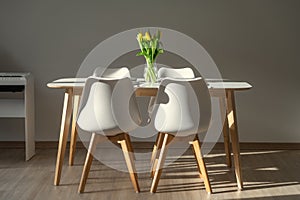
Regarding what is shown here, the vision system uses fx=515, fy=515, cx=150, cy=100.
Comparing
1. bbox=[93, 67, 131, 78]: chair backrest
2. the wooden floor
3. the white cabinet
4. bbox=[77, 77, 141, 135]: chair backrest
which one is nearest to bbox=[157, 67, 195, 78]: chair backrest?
bbox=[93, 67, 131, 78]: chair backrest

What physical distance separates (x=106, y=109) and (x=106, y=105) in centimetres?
3

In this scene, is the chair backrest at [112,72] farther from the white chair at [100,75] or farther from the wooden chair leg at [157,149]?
the wooden chair leg at [157,149]

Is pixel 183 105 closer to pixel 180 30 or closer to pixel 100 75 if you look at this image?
pixel 100 75

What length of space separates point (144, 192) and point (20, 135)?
2.01 meters

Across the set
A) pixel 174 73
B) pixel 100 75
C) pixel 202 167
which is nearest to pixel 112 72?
pixel 100 75

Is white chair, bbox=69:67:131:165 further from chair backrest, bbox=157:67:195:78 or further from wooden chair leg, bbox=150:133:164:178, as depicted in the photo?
wooden chair leg, bbox=150:133:164:178

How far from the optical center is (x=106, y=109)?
3.63 metres

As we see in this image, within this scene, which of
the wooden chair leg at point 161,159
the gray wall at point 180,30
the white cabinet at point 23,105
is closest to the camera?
the wooden chair leg at point 161,159

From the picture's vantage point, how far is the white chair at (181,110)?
3.56 meters

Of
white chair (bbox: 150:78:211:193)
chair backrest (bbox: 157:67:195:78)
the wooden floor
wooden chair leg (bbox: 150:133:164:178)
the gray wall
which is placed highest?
the gray wall

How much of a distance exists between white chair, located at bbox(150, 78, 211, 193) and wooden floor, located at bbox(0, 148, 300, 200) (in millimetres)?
184

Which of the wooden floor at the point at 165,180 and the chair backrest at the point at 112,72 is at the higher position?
the chair backrest at the point at 112,72

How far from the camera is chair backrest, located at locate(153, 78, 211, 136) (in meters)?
3.56

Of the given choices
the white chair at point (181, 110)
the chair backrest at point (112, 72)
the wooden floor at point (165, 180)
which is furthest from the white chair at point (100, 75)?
the white chair at point (181, 110)
